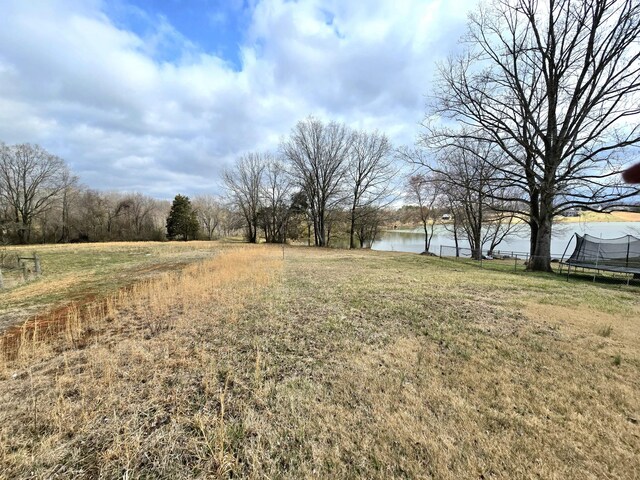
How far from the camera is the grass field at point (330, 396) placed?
2.02 meters

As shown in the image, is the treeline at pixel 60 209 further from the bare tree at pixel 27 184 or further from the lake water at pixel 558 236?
the lake water at pixel 558 236

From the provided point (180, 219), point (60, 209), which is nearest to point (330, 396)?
point (180, 219)

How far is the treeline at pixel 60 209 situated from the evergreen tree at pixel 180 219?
2769 millimetres

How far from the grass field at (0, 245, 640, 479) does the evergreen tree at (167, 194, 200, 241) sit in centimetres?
4195

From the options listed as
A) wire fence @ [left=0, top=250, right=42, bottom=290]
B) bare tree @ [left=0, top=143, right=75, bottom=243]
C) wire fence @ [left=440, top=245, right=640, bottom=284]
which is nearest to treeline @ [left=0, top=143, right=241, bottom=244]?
bare tree @ [left=0, top=143, right=75, bottom=243]

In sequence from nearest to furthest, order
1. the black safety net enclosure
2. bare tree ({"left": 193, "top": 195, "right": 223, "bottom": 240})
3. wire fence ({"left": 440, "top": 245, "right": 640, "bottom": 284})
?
the black safety net enclosure
wire fence ({"left": 440, "top": 245, "right": 640, "bottom": 284})
bare tree ({"left": 193, "top": 195, "right": 223, "bottom": 240})

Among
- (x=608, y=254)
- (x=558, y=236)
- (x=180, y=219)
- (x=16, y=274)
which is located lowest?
(x=16, y=274)

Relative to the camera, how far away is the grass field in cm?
202

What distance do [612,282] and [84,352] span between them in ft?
52.4

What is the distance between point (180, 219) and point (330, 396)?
46532 mm

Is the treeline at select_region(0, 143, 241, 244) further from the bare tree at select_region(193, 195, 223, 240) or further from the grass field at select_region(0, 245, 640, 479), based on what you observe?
the grass field at select_region(0, 245, 640, 479)

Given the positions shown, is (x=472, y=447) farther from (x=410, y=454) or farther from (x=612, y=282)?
(x=612, y=282)

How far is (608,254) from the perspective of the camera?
11500mm

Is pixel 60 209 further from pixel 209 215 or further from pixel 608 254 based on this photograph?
pixel 608 254
